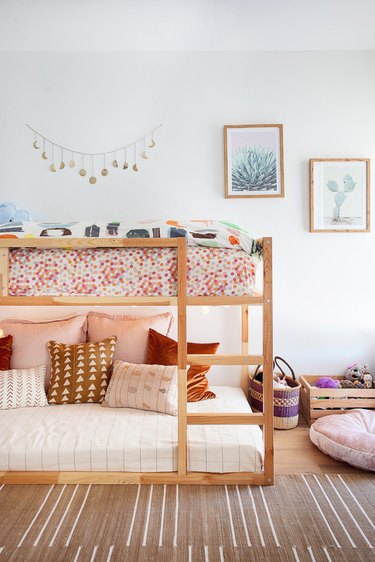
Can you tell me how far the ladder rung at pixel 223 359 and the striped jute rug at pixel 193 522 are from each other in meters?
0.61

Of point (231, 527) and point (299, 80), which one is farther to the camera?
point (299, 80)

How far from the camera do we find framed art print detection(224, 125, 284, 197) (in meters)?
3.30

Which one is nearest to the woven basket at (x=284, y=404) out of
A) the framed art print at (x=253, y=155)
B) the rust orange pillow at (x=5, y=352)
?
the framed art print at (x=253, y=155)

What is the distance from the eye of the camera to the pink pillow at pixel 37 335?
299 centimetres

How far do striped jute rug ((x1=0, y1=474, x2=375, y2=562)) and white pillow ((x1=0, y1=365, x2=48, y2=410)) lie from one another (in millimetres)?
564

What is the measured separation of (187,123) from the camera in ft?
11.0

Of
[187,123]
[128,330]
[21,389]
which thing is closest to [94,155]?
[187,123]

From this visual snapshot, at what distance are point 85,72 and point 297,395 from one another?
2.65 meters

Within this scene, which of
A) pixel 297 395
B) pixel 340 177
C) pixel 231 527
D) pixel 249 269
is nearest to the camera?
pixel 231 527

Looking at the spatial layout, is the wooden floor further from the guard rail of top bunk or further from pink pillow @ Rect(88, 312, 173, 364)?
pink pillow @ Rect(88, 312, 173, 364)

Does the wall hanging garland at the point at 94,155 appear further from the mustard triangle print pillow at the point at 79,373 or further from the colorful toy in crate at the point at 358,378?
the colorful toy in crate at the point at 358,378

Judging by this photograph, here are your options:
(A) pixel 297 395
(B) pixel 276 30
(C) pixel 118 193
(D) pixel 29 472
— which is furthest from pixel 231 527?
(B) pixel 276 30

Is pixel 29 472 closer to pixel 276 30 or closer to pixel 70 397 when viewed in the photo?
pixel 70 397

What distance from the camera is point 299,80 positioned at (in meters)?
3.33
